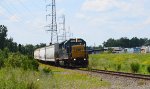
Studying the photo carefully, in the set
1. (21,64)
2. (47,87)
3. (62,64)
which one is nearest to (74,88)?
(47,87)

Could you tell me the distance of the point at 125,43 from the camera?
612ft

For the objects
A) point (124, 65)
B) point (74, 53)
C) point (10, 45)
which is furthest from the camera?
point (10, 45)

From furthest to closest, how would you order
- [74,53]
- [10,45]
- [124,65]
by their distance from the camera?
[10,45], [124,65], [74,53]

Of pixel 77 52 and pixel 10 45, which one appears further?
pixel 10 45

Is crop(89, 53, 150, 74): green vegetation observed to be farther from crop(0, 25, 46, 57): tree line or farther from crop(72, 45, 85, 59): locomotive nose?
crop(0, 25, 46, 57): tree line

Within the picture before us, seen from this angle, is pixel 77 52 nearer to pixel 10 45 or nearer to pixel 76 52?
pixel 76 52

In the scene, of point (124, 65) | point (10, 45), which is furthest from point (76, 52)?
point (10, 45)

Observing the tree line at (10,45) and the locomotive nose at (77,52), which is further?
the tree line at (10,45)

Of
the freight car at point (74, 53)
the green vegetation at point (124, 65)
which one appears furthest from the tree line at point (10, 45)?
the freight car at point (74, 53)

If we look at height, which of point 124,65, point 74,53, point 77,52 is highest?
point 77,52

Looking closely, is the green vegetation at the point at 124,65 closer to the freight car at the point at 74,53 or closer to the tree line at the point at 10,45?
the freight car at the point at 74,53

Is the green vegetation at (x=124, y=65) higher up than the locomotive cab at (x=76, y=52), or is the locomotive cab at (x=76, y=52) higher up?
the locomotive cab at (x=76, y=52)

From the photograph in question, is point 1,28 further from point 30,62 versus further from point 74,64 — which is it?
point 30,62

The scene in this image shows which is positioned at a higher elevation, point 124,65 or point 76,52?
point 76,52
